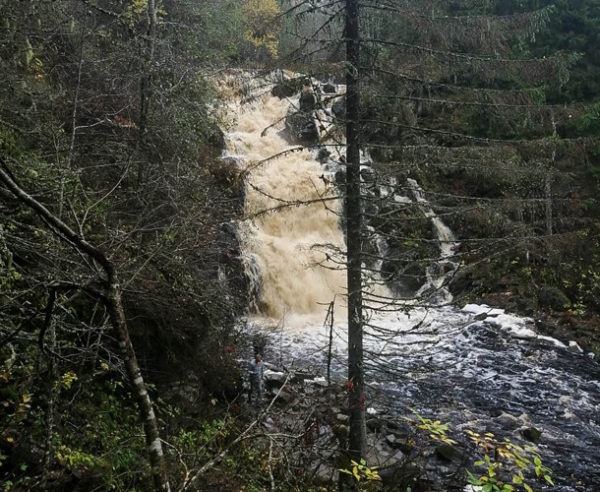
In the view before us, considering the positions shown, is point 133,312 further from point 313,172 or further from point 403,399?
point 313,172

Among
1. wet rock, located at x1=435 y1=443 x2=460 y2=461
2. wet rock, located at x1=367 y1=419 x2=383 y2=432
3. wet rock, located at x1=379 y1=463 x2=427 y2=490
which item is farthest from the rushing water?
wet rock, located at x1=379 y1=463 x2=427 y2=490

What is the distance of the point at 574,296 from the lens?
14648 millimetres

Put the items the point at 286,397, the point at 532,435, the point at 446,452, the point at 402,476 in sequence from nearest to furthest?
1. the point at 402,476
2. the point at 446,452
3. the point at 532,435
4. the point at 286,397

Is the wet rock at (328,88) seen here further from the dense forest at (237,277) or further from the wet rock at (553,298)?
the wet rock at (553,298)

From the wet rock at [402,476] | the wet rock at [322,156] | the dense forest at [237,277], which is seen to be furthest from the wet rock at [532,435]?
the wet rock at [322,156]

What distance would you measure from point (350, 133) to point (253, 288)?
7.99 m

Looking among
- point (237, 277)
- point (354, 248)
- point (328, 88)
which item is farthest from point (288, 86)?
point (328, 88)

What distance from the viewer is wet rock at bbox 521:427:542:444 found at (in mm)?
8055

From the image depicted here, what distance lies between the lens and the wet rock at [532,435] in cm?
805

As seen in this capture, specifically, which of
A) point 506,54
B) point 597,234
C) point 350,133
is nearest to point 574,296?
point 597,234

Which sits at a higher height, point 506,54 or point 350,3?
point 350,3

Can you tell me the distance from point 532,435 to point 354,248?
5283 mm

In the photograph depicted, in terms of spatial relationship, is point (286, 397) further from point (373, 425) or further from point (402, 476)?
point (402, 476)

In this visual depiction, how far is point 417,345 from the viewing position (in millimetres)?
12383
